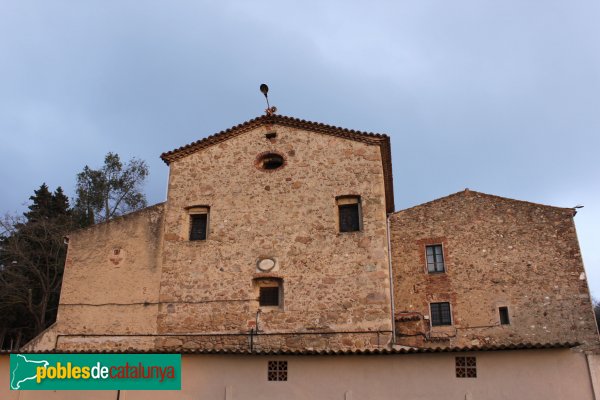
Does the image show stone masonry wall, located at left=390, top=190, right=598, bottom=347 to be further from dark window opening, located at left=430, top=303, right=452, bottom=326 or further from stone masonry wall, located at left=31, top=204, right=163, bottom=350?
stone masonry wall, located at left=31, top=204, right=163, bottom=350

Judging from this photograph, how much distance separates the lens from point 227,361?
475 inches

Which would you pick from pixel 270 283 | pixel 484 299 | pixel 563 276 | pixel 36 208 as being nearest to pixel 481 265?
pixel 484 299

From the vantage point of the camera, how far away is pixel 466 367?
11.4m

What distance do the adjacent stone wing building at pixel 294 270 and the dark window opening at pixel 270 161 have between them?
0.04 meters

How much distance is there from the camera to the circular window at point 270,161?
57.3 ft

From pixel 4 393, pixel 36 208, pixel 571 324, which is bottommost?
pixel 4 393

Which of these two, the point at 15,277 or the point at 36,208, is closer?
the point at 15,277

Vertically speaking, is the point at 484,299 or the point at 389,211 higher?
the point at 389,211

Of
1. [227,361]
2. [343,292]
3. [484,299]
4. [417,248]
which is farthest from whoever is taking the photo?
[417,248]

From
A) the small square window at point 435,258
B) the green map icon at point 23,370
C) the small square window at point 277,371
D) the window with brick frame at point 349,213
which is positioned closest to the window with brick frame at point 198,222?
the window with brick frame at point 349,213

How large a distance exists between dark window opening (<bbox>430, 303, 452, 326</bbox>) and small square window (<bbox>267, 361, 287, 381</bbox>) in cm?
888

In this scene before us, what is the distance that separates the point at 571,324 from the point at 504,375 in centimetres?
816

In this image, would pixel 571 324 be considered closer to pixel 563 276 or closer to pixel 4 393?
pixel 563 276

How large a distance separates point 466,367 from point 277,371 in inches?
161
